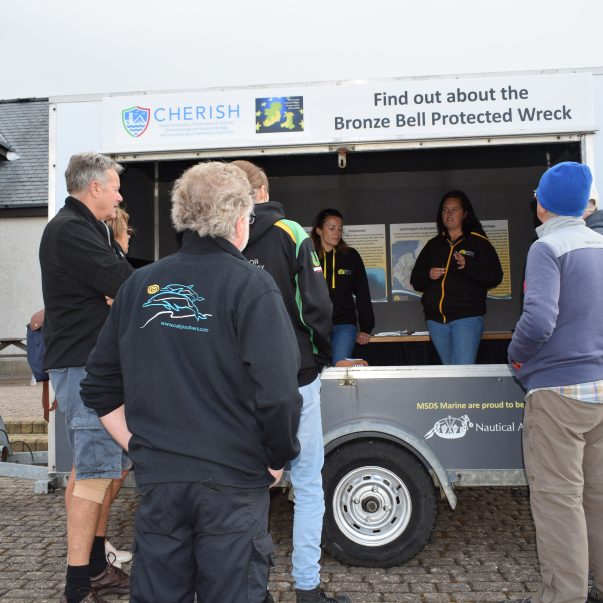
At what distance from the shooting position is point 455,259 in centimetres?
507

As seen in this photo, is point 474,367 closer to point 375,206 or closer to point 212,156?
point 212,156

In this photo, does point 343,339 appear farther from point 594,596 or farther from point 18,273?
point 18,273

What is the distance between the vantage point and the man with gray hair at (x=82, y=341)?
115 inches

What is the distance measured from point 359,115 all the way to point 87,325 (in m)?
1.84

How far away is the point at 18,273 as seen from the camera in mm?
15102

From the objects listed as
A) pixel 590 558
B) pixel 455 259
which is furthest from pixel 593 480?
pixel 455 259

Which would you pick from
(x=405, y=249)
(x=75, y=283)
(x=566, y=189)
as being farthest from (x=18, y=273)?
(x=566, y=189)

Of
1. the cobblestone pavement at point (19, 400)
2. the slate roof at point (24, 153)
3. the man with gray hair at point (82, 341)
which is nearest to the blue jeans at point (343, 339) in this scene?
the man with gray hair at point (82, 341)

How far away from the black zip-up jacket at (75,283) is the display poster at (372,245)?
3873mm

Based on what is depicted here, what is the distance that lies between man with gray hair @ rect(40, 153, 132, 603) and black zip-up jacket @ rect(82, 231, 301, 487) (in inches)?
48.3

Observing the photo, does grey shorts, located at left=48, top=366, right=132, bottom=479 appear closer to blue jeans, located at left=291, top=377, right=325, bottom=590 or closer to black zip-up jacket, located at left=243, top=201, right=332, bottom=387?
blue jeans, located at left=291, top=377, right=325, bottom=590

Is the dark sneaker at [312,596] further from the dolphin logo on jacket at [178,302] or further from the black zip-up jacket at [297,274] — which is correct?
the dolphin logo on jacket at [178,302]

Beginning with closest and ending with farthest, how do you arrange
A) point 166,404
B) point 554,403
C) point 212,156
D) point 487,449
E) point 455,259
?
point 166,404 < point 554,403 < point 487,449 < point 212,156 < point 455,259

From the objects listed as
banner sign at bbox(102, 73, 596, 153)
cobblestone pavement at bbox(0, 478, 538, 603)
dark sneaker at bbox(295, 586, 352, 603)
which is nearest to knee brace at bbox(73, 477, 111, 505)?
cobblestone pavement at bbox(0, 478, 538, 603)
